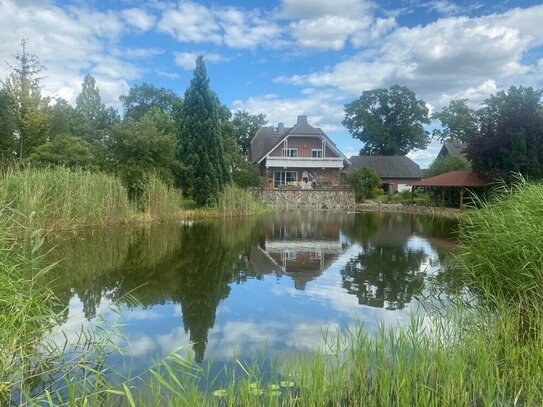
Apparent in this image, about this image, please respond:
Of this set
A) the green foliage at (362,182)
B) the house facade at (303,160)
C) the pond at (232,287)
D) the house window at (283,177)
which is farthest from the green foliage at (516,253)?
the house window at (283,177)

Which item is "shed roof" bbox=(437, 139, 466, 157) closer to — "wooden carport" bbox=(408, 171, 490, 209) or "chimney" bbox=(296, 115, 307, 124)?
"chimney" bbox=(296, 115, 307, 124)

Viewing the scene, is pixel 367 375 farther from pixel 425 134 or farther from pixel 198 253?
pixel 425 134

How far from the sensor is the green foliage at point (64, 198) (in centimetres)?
1080

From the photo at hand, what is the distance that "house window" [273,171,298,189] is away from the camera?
39.1 metres

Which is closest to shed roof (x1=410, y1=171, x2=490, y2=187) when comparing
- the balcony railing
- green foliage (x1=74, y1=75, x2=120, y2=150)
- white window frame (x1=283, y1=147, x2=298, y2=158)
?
the balcony railing

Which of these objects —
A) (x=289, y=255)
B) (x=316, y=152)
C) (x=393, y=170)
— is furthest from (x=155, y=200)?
(x=393, y=170)

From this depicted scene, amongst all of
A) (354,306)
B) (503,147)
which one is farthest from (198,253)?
(503,147)

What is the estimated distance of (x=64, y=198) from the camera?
40.5 feet

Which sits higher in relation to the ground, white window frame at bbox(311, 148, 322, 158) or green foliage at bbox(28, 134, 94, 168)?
white window frame at bbox(311, 148, 322, 158)

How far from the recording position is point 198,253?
11727 millimetres

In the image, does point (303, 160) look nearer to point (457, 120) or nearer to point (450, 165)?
point (450, 165)

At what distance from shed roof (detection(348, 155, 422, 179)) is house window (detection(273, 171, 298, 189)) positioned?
400 inches

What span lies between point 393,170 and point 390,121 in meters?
13.4

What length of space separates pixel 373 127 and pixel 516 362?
184 ft
